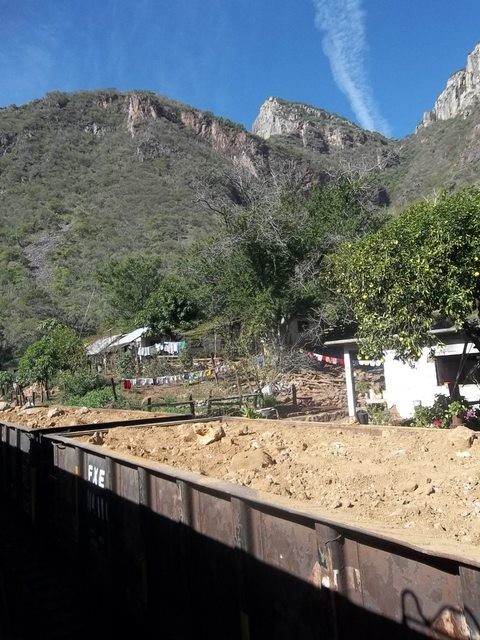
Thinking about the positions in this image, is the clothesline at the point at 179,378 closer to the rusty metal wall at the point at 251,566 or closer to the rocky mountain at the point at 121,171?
A: the rocky mountain at the point at 121,171

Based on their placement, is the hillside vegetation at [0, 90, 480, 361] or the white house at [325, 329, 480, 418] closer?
the white house at [325, 329, 480, 418]

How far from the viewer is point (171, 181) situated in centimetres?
8306

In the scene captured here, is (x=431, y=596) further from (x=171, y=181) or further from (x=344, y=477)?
(x=171, y=181)

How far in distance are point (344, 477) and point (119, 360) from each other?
27840mm

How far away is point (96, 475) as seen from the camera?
510 cm

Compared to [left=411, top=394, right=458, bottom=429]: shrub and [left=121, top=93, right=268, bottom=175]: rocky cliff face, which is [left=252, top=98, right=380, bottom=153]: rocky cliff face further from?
[left=411, top=394, right=458, bottom=429]: shrub

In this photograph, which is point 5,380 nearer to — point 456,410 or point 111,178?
point 456,410

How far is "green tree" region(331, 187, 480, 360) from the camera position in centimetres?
942

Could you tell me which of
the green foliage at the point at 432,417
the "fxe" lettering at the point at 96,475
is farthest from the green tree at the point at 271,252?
the "fxe" lettering at the point at 96,475

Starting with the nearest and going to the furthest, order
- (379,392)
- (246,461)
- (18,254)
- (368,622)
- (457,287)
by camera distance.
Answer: (368,622) < (246,461) < (457,287) < (379,392) < (18,254)

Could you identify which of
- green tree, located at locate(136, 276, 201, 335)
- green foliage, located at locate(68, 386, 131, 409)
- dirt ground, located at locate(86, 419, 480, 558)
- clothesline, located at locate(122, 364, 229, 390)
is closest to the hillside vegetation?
green tree, located at locate(136, 276, 201, 335)

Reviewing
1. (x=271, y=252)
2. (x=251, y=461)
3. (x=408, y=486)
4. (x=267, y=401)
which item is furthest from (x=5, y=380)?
(x=408, y=486)

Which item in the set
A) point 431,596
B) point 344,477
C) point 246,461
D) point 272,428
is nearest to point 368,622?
point 431,596

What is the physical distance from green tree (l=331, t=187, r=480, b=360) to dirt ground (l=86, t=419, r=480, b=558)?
11.6 ft
